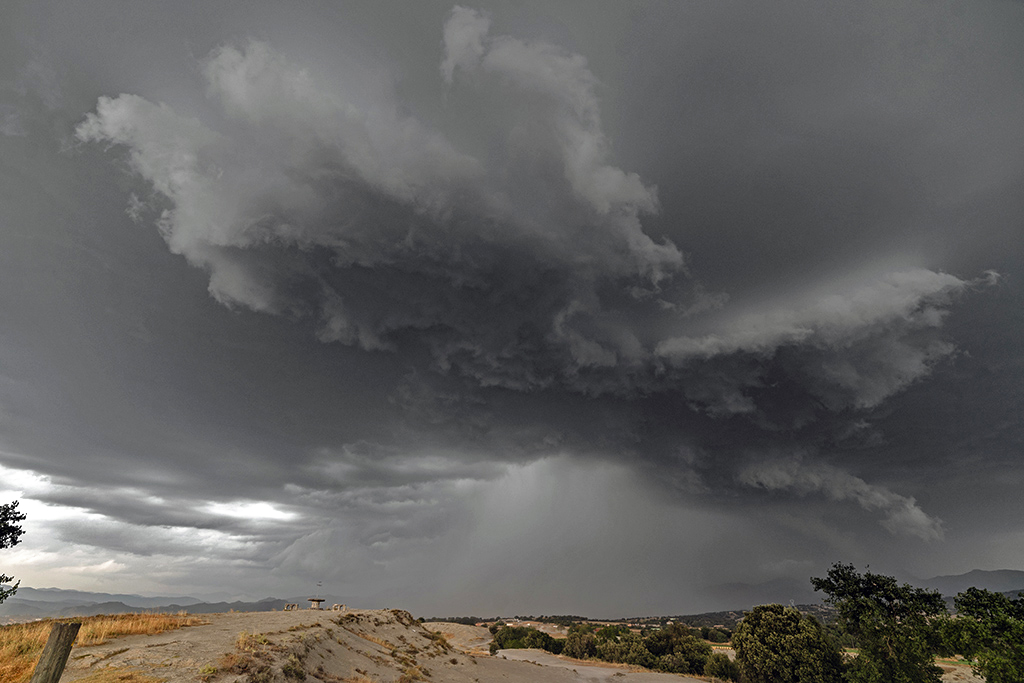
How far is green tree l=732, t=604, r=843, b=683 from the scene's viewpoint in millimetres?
57312

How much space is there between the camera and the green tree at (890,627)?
157 feet

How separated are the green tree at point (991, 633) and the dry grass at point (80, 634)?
56839 millimetres

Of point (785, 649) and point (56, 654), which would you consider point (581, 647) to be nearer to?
point (785, 649)

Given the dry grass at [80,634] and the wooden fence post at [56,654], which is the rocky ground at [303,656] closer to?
the dry grass at [80,634]

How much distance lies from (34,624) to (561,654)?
11317cm

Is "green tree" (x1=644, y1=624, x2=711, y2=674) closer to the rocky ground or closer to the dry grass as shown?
the rocky ground

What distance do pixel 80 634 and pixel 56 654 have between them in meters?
18.0

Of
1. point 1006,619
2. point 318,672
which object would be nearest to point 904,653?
point 1006,619

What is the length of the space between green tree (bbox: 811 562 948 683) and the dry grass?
68191mm

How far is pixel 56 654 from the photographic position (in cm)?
1055

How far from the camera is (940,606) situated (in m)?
49.3

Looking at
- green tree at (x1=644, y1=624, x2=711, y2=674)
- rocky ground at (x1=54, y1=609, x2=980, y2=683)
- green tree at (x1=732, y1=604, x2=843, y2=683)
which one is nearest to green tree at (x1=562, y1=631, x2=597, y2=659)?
green tree at (x1=644, y1=624, x2=711, y2=674)

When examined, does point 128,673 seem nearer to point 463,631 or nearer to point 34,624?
point 34,624

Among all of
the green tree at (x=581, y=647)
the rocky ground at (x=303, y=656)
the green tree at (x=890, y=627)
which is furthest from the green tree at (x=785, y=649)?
the green tree at (x=581, y=647)
